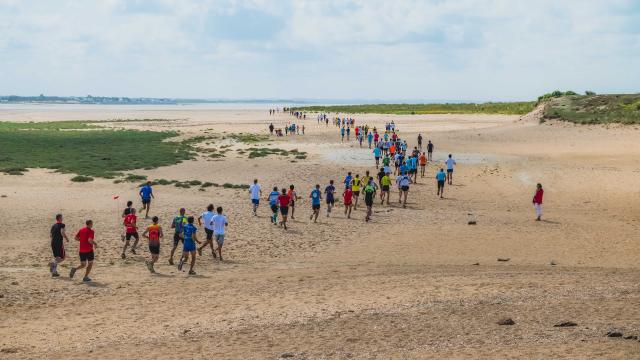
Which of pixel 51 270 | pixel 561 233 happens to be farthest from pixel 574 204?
pixel 51 270

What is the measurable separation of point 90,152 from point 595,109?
47.5 meters

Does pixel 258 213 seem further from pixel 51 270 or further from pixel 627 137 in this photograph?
pixel 627 137

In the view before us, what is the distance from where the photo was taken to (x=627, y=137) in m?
47.6

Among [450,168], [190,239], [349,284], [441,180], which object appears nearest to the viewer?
[349,284]

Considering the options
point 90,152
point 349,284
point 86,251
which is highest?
point 86,251

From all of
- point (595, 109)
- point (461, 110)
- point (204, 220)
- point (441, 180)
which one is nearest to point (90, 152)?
point (441, 180)

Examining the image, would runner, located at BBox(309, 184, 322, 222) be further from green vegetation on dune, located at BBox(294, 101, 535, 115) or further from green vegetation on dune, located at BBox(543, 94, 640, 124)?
green vegetation on dune, located at BBox(294, 101, 535, 115)

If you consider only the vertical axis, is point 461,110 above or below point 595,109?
below

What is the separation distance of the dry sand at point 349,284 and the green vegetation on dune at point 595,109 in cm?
2905

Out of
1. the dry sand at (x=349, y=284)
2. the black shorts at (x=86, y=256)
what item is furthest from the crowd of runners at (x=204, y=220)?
the dry sand at (x=349, y=284)

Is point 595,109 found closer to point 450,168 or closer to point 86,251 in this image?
point 450,168

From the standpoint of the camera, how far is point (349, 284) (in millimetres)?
14516

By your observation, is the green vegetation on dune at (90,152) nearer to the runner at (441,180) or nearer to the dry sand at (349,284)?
the dry sand at (349,284)

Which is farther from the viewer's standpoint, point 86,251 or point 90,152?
point 90,152
